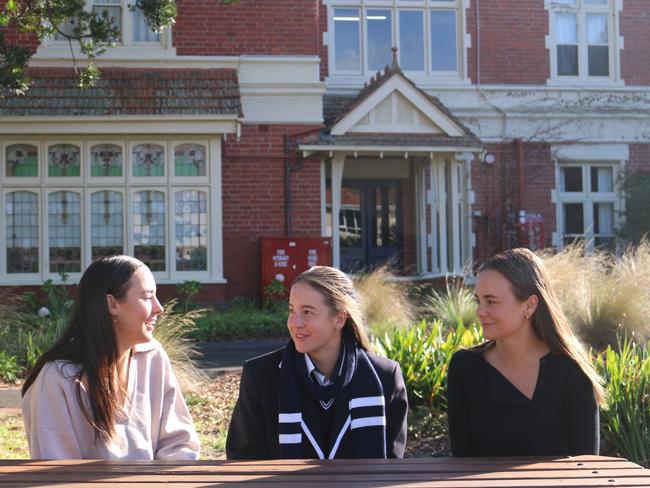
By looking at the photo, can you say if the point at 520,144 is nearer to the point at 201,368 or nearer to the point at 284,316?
the point at 284,316

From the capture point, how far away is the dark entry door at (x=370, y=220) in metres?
17.5

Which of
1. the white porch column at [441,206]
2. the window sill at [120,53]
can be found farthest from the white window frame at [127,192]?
the white porch column at [441,206]

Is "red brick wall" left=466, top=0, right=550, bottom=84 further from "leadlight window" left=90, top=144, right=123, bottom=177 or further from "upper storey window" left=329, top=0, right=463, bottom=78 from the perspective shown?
"leadlight window" left=90, top=144, right=123, bottom=177

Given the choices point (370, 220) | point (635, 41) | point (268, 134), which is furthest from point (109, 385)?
point (635, 41)

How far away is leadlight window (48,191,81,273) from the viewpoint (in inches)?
557

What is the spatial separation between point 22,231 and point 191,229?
107 inches

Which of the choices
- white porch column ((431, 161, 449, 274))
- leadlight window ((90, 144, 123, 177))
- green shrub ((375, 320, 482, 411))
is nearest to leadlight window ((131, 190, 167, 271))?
leadlight window ((90, 144, 123, 177))

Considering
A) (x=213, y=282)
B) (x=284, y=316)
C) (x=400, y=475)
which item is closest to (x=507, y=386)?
(x=400, y=475)

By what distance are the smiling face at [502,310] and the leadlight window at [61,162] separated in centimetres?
1152

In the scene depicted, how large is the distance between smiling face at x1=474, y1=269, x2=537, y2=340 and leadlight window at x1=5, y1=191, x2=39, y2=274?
1175cm

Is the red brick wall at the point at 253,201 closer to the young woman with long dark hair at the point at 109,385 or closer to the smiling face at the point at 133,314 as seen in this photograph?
the young woman with long dark hair at the point at 109,385

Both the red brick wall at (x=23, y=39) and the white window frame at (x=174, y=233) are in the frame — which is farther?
the red brick wall at (x=23, y=39)

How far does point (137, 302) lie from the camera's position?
361 centimetres

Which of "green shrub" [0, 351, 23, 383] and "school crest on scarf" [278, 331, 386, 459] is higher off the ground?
"school crest on scarf" [278, 331, 386, 459]
